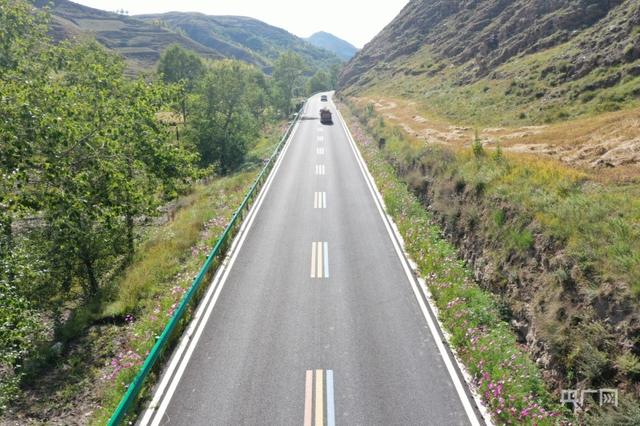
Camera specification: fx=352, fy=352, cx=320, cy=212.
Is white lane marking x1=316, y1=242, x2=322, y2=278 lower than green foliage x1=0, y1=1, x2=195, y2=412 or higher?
lower

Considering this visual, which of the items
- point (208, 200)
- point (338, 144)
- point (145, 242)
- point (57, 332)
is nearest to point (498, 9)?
point (338, 144)

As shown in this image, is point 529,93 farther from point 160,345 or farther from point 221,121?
point 160,345

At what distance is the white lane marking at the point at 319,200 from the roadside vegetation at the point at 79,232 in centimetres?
433

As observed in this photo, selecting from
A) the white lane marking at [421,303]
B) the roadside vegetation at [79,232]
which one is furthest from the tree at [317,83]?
the roadside vegetation at [79,232]

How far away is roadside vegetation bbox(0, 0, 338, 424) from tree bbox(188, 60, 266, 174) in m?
14.4

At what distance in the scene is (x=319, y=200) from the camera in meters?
20.3

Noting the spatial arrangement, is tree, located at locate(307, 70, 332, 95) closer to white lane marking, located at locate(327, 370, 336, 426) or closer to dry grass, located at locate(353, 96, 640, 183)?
dry grass, located at locate(353, 96, 640, 183)

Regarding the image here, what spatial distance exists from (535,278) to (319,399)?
668cm

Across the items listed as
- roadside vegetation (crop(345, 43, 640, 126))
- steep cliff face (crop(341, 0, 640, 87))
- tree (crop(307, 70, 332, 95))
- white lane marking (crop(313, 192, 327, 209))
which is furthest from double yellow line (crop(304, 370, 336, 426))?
tree (crop(307, 70, 332, 95))

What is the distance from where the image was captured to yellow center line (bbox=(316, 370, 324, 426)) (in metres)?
7.03

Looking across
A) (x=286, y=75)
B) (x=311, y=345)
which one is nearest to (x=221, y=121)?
(x=311, y=345)

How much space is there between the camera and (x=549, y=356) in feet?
26.6

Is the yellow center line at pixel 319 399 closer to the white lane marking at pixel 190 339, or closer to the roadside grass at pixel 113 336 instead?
the white lane marking at pixel 190 339

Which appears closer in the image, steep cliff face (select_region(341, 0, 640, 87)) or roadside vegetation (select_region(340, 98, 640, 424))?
roadside vegetation (select_region(340, 98, 640, 424))
